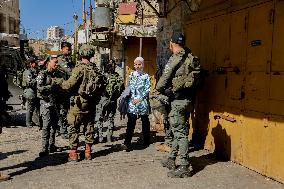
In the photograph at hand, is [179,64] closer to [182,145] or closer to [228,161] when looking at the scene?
[182,145]

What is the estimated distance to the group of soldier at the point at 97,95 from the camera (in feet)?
19.8

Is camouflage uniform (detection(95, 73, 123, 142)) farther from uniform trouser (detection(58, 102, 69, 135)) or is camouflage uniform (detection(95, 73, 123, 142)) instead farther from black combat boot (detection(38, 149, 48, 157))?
black combat boot (detection(38, 149, 48, 157))

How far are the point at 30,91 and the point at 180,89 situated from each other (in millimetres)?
6457

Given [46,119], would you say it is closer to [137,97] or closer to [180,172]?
[137,97]

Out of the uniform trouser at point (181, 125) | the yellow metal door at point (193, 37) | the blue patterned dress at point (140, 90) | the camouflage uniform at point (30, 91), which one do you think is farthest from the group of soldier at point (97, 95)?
the camouflage uniform at point (30, 91)

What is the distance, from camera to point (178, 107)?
612cm

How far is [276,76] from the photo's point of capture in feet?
18.6

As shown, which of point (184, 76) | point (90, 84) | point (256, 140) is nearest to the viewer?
point (184, 76)

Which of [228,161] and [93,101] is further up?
[93,101]

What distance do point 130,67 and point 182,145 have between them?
13.8m

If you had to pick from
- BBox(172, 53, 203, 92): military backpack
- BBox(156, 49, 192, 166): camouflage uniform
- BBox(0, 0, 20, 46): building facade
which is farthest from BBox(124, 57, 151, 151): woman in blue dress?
BBox(0, 0, 20, 46): building facade

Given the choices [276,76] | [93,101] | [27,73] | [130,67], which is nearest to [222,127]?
[276,76]

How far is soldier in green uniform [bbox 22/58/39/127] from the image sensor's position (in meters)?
10.8

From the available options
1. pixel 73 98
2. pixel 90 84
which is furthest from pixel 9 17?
pixel 90 84
